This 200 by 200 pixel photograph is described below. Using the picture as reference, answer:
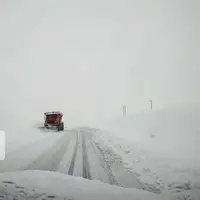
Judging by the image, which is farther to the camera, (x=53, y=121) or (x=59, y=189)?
(x=53, y=121)

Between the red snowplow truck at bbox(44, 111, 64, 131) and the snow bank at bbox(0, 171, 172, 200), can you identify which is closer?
the snow bank at bbox(0, 171, 172, 200)

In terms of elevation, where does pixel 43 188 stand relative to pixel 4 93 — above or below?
below

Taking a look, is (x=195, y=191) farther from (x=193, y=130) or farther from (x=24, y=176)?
(x=193, y=130)

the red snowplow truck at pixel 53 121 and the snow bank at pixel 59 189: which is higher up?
the red snowplow truck at pixel 53 121

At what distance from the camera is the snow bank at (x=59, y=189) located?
4599mm

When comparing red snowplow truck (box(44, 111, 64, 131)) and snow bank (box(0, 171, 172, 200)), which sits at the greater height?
red snowplow truck (box(44, 111, 64, 131))

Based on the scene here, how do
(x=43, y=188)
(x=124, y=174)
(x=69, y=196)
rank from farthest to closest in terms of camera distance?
(x=124, y=174) < (x=43, y=188) < (x=69, y=196)

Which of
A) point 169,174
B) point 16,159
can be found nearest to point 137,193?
point 169,174

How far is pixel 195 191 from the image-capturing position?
18.8 feet

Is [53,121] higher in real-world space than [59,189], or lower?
higher

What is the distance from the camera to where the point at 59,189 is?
5.02 m

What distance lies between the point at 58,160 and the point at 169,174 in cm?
458

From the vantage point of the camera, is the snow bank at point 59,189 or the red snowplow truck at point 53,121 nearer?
the snow bank at point 59,189

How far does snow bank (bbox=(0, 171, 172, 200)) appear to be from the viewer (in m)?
4.60
